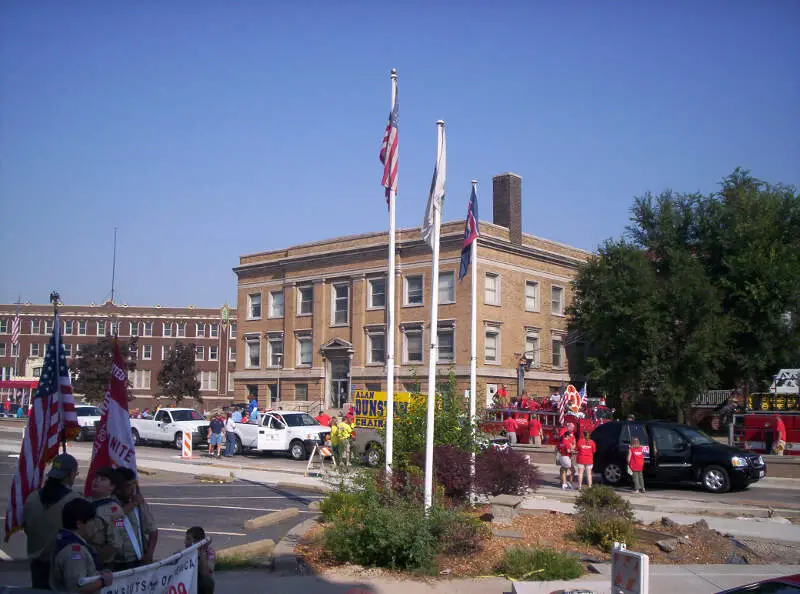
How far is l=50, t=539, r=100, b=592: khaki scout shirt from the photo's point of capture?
17.9 feet

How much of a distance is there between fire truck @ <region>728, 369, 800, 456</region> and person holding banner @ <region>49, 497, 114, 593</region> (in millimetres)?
24934

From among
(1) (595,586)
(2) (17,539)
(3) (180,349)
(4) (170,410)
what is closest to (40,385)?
(2) (17,539)

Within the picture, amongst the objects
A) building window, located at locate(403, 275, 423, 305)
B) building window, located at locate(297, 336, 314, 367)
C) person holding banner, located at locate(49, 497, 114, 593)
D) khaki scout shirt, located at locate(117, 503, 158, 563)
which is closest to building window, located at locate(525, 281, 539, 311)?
building window, located at locate(403, 275, 423, 305)

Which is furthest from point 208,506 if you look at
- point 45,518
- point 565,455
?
point 45,518

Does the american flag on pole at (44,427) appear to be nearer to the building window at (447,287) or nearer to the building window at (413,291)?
the building window at (447,287)

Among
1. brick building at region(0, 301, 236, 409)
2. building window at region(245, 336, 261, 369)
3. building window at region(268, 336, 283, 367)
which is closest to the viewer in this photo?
building window at region(268, 336, 283, 367)

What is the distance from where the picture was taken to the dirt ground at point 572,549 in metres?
10.1

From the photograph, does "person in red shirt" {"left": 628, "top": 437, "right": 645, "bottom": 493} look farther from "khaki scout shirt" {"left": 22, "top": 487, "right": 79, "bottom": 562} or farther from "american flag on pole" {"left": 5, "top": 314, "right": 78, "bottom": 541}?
"khaki scout shirt" {"left": 22, "top": 487, "right": 79, "bottom": 562}

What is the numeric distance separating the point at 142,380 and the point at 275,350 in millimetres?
33617

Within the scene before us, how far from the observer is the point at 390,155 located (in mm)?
14133

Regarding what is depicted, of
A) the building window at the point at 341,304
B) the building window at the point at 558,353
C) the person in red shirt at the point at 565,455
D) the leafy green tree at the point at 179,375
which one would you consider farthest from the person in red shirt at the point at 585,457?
the leafy green tree at the point at 179,375

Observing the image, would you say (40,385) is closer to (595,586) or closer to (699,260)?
(595,586)

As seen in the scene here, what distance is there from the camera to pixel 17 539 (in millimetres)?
13141

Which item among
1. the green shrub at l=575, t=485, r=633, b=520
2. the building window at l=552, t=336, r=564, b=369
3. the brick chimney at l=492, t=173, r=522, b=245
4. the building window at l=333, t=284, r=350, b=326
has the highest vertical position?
the brick chimney at l=492, t=173, r=522, b=245
